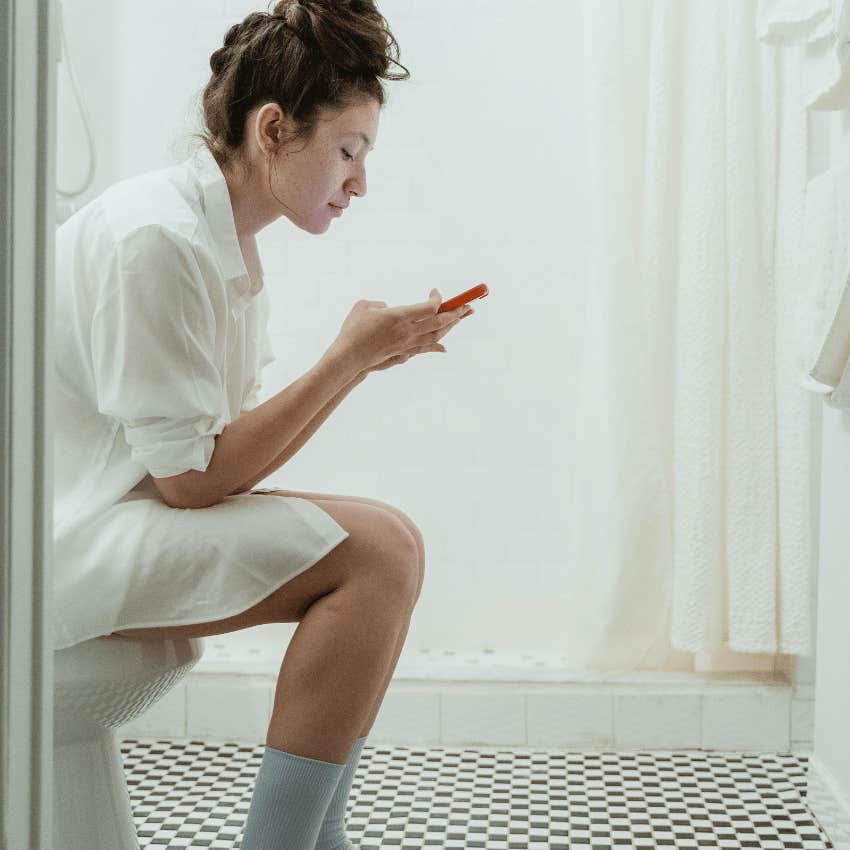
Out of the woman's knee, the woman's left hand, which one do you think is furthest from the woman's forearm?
the woman's knee

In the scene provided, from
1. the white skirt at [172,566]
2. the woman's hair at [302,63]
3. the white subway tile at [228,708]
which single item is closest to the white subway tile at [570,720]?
the white subway tile at [228,708]

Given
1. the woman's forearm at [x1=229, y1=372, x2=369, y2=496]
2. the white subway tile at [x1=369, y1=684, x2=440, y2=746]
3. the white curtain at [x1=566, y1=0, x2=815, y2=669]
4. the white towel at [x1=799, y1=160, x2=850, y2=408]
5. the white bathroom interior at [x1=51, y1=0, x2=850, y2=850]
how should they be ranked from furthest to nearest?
the white subway tile at [x1=369, y1=684, x2=440, y2=746] → the white curtain at [x1=566, y1=0, x2=815, y2=669] → the white bathroom interior at [x1=51, y1=0, x2=850, y2=850] → the white towel at [x1=799, y1=160, x2=850, y2=408] → the woman's forearm at [x1=229, y1=372, x2=369, y2=496]

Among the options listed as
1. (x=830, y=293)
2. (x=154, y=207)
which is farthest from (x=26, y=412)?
(x=830, y=293)

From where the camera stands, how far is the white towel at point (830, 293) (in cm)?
131

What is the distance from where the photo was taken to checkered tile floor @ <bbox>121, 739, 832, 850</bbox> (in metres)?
1.49

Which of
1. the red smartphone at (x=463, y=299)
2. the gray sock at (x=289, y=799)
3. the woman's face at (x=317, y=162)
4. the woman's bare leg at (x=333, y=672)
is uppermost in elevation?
the woman's face at (x=317, y=162)

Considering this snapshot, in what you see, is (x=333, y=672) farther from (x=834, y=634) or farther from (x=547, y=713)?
(x=547, y=713)

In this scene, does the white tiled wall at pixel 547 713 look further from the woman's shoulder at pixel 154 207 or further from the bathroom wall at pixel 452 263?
the woman's shoulder at pixel 154 207

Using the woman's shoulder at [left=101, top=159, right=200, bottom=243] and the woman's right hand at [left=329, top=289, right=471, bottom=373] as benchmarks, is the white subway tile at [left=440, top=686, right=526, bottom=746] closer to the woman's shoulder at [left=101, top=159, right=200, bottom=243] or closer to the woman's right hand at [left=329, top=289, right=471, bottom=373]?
the woman's right hand at [left=329, top=289, right=471, bottom=373]

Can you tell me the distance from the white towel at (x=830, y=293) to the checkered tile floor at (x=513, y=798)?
0.63 meters

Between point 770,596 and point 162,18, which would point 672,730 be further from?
point 162,18

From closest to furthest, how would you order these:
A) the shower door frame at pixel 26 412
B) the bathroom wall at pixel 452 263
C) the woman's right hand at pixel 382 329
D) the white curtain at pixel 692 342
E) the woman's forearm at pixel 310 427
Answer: the shower door frame at pixel 26 412 → the woman's right hand at pixel 382 329 → the woman's forearm at pixel 310 427 → the white curtain at pixel 692 342 → the bathroom wall at pixel 452 263

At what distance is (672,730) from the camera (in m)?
1.86

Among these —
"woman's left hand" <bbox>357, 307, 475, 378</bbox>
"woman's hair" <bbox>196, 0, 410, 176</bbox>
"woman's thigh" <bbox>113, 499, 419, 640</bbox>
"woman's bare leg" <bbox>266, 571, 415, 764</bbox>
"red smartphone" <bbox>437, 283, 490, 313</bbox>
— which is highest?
"woman's hair" <bbox>196, 0, 410, 176</bbox>
